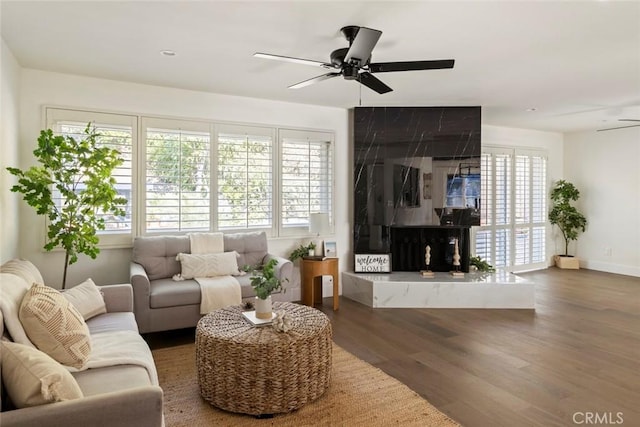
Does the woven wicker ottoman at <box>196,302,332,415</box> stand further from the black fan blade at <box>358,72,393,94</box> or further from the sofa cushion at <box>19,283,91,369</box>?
the black fan blade at <box>358,72,393,94</box>

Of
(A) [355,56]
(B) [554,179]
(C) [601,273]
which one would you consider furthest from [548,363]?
(B) [554,179]

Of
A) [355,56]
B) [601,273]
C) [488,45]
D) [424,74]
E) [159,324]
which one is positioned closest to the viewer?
[355,56]

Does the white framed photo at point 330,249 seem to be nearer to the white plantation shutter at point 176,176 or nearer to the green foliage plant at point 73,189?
the white plantation shutter at point 176,176

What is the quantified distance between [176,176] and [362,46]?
9.19ft

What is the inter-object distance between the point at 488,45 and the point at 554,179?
573cm

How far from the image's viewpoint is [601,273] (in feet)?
23.6

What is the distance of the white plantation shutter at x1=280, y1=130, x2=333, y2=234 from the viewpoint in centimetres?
528

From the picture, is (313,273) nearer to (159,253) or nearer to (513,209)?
(159,253)

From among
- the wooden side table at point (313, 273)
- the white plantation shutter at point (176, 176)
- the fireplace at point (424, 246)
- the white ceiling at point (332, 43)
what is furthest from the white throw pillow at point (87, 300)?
the fireplace at point (424, 246)

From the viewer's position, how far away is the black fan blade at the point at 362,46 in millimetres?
2541

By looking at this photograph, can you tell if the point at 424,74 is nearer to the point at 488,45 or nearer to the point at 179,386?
the point at 488,45

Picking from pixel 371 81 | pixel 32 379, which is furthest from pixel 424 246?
pixel 32 379

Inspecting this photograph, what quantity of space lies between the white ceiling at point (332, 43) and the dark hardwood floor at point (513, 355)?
2.57 metres

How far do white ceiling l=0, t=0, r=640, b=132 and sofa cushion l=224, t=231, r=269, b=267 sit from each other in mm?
1700
